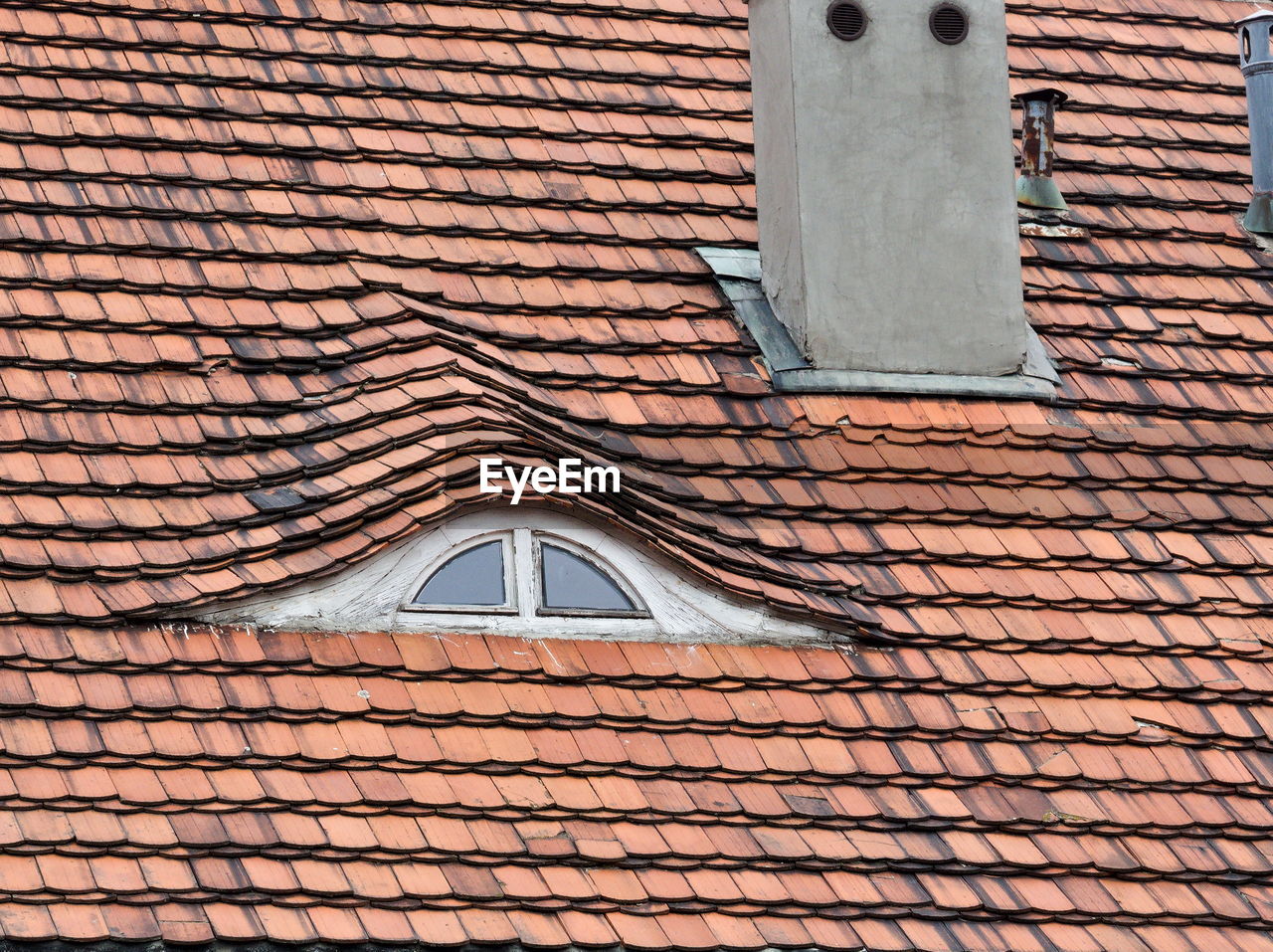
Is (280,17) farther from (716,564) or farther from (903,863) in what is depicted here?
(903,863)

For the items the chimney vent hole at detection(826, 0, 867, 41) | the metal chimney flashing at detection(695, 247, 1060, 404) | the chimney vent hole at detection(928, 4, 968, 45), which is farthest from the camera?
the chimney vent hole at detection(928, 4, 968, 45)

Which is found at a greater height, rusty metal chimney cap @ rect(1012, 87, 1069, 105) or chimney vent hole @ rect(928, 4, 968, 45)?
chimney vent hole @ rect(928, 4, 968, 45)

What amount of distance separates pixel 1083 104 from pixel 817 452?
2.68m

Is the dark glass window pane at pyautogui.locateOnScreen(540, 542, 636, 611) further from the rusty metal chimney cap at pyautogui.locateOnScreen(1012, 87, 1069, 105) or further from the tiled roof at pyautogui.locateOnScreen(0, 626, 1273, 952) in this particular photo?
the rusty metal chimney cap at pyautogui.locateOnScreen(1012, 87, 1069, 105)

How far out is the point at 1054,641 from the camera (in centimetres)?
815

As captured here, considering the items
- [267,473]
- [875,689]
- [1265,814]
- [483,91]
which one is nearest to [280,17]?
[483,91]

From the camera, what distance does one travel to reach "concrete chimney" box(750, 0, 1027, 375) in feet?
29.1

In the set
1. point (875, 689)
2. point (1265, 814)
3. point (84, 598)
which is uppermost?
point (84, 598)

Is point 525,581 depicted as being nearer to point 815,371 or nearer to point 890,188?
point 815,371

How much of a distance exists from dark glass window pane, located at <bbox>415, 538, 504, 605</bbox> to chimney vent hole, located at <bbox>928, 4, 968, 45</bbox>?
2863 mm

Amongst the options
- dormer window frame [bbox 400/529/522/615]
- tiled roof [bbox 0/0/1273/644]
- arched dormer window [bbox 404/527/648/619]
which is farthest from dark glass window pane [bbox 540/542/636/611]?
tiled roof [bbox 0/0/1273/644]

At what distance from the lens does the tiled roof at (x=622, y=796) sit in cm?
675

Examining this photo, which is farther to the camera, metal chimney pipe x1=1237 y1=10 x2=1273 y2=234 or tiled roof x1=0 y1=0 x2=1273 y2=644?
metal chimney pipe x1=1237 y1=10 x2=1273 y2=234

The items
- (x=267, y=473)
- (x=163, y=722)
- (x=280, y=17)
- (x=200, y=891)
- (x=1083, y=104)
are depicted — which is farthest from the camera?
(x=1083, y=104)
